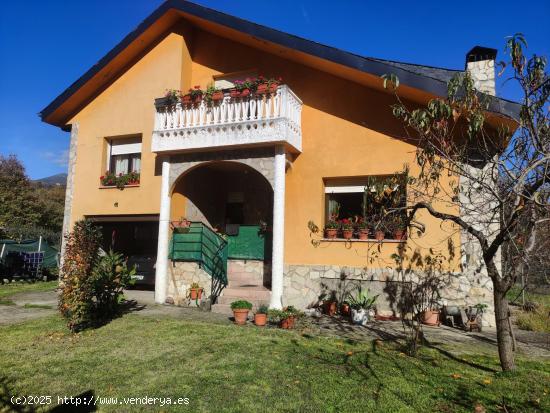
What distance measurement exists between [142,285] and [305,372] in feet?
35.8

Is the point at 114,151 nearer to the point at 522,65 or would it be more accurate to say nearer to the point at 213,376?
the point at 213,376

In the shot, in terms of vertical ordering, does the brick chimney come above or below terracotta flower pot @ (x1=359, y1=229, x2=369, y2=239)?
above

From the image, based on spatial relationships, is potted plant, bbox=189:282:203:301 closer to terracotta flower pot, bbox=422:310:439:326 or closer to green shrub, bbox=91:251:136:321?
green shrub, bbox=91:251:136:321

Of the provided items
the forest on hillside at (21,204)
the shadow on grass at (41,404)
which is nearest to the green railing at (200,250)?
the shadow on grass at (41,404)

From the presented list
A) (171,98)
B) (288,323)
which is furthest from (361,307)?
(171,98)

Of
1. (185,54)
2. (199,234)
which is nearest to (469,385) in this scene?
(199,234)

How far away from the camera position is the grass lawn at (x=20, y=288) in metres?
12.5

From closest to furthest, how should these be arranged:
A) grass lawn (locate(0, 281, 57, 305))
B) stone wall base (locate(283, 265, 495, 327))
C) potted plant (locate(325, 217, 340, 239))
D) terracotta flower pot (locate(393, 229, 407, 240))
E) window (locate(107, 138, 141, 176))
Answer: stone wall base (locate(283, 265, 495, 327)) → terracotta flower pot (locate(393, 229, 407, 240)) → potted plant (locate(325, 217, 340, 239)) → grass lawn (locate(0, 281, 57, 305)) → window (locate(107, 138, 141, 176))

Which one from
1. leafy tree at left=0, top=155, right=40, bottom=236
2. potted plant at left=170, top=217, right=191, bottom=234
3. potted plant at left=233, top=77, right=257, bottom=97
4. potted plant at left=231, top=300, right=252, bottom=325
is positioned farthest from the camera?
leafy tree at left=0, top=155, right=40, bottom=236

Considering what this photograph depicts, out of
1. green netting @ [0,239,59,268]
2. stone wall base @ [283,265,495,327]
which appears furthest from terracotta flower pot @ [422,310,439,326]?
green netting @ [0,239,59,268]

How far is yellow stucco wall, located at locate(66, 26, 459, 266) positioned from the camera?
10414mm

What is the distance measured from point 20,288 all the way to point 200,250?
26.5 ft

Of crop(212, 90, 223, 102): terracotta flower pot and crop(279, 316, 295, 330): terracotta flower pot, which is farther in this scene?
crop(212, 90, 223, 102): terracotta flower pot

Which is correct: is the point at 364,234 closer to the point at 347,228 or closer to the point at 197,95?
the point at 347,228
